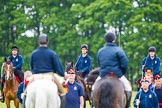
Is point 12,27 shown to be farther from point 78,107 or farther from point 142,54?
point 78,107

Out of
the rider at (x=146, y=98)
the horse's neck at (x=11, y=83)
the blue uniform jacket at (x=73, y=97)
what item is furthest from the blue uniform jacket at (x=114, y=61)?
the horse's neck at (x=11, y=83)

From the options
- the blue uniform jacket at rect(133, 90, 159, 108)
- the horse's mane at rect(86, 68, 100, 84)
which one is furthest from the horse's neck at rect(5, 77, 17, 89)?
the blue uniform jacket at rect(133, 90, 159, 108)

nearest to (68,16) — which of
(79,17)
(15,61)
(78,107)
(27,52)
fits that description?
(79,17)

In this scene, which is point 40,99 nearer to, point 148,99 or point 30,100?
point 30,100

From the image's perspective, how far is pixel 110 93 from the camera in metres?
14.0

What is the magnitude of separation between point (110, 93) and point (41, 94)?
196cm

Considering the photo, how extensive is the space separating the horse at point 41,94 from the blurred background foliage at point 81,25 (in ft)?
108

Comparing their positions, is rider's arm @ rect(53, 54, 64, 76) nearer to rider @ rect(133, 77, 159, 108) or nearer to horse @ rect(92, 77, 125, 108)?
horse @ rect(92, 77, 125, 108)

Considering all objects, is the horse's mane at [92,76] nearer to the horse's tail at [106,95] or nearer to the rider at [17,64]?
the rider at [17,64]

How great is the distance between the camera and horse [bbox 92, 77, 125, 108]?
14.0 meters

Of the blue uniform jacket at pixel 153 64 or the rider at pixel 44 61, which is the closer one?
the rider at pixel 44 61

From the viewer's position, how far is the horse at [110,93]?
1402 cm

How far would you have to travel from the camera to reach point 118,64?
47.3 ft

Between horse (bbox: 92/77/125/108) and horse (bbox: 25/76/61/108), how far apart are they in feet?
4.72
